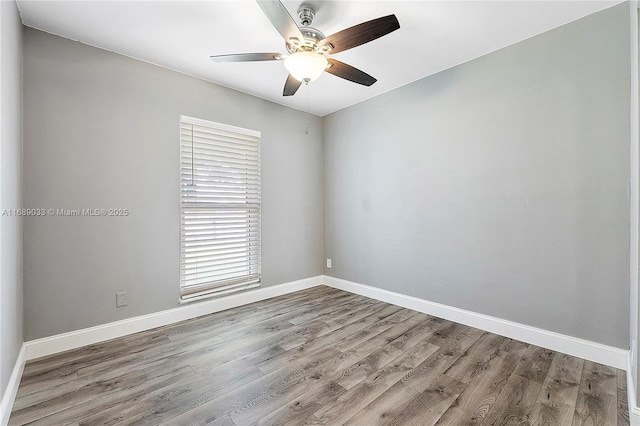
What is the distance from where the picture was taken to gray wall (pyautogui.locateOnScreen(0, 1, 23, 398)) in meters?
1.56

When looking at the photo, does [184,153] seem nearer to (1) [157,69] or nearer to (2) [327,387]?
(1) [157,69]

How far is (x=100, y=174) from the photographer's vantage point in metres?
2.48

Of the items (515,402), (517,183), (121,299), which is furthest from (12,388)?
(517,183)

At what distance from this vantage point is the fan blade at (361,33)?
1662 mm

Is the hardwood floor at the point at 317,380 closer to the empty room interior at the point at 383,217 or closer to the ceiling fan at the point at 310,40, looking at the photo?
the empty room interior at the point at 383,217

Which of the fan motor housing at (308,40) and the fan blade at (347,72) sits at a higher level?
A: the fan motor housing at (308,40)

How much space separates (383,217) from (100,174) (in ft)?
9.76

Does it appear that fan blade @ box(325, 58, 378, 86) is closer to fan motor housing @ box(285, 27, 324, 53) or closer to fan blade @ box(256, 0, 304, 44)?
fan motor housing @ box(285, 27, 324, 53)

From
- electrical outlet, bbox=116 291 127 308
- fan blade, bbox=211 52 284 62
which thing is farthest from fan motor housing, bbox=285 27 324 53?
Answer: electrical outlet, bbox=116 291 127 308

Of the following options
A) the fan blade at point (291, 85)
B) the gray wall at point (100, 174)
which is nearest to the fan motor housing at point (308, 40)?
the fan blade at point (291, 85)

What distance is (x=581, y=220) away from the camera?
215cm

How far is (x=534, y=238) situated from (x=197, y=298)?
130 inches

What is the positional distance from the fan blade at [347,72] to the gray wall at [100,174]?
157 centimetres

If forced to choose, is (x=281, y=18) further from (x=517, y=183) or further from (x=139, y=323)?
(x=139, y=323)
